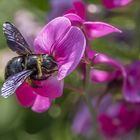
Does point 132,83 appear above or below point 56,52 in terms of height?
below

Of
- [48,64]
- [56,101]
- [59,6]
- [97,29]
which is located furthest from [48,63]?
[59,6]

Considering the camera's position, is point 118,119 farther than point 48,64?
Yes

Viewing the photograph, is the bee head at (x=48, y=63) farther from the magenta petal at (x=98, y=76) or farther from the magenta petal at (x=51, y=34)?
the magenta petal at (x=98, y=76)

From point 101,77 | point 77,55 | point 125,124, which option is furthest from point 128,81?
point 77,55

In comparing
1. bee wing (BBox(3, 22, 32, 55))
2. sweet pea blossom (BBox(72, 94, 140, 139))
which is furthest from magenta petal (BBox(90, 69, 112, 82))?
bee wing (BBox(3, 22, 32, 55))

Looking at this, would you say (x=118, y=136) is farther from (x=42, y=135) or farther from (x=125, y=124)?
(x=42, y=135)

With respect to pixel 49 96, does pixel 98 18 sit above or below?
below

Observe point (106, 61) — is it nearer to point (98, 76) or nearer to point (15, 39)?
point (98, 76)
